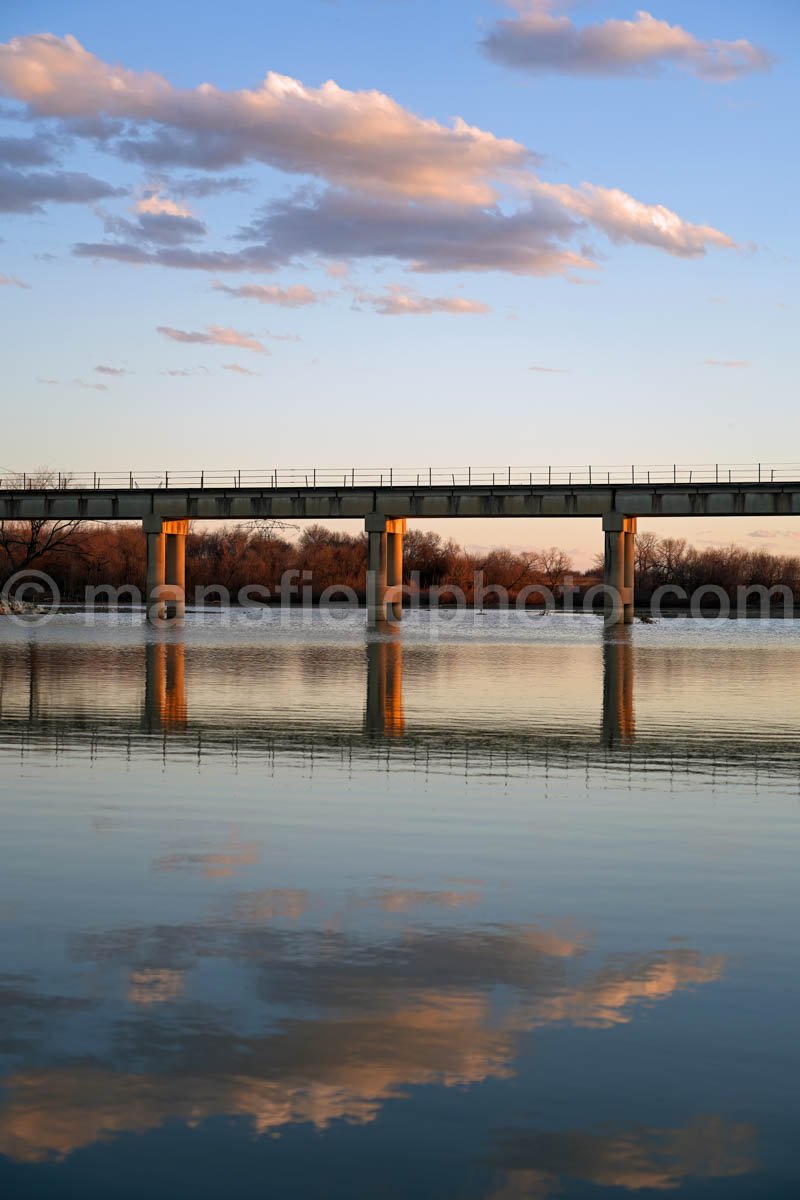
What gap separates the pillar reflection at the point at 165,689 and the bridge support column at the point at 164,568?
4693 cm

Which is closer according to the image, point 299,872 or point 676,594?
point 299,872

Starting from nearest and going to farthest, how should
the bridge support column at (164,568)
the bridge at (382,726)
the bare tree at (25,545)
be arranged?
the bridge at (382,726) < the bridge support column at (164,568) < the bare tree at (25,545)

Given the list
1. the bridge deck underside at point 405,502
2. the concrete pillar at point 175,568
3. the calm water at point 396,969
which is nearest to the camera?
the calm water at point 396,969

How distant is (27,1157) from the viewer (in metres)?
6.35

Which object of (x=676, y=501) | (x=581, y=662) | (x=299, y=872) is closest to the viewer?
(x=299, y=872)

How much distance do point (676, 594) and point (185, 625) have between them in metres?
103

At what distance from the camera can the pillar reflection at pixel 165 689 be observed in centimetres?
2606

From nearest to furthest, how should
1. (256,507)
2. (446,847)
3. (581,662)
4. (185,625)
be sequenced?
(446,847) < (581,662) < (185,625) < (256,507)

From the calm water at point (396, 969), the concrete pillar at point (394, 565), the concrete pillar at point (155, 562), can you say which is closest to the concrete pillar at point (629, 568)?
the concrete pillar at point (394, 565)

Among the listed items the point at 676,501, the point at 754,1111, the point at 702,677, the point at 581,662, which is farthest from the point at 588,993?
the point at 676,501

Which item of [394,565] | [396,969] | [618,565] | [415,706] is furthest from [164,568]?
[396,969]

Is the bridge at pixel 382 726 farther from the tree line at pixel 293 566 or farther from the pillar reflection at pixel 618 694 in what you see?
the tree line at pixel 293 566

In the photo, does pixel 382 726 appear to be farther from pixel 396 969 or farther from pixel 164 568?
pixel 164 568

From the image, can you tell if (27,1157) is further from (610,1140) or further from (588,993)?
(588,993)
